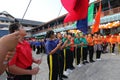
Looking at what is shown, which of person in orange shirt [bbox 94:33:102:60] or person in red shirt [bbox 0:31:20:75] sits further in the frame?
person in orange shirt [bbox 94:33:102:60]

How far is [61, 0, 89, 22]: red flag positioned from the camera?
470 cm

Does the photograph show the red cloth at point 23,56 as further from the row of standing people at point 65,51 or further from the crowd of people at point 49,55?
the row of standing people at point 65,51

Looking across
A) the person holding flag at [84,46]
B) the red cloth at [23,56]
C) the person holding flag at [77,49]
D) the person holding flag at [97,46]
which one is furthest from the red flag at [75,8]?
the person holding flag at [97,46]

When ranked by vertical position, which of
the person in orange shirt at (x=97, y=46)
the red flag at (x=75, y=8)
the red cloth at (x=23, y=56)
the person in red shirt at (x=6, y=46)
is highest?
the red flag at (x=75, y=8)

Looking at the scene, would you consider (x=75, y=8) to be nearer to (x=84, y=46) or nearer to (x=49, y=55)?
(x=49, y=55)

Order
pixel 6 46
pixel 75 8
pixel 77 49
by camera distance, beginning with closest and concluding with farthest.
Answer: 1. pixel 6 46
2. pixel 75 8
3. pixel 77 49

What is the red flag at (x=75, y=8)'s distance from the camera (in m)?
4.70

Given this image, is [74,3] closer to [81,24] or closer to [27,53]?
[27,53]

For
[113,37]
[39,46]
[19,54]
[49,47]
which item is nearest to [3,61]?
[19,54]

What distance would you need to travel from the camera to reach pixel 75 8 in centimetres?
497

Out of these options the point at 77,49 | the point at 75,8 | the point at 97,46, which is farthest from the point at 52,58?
the point at 97,46

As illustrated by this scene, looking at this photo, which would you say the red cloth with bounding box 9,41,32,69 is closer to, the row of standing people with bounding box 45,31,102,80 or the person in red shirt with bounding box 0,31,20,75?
the row of standing people with bounding box 45,31,102,80

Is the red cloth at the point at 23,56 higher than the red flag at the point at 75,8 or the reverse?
the reverse

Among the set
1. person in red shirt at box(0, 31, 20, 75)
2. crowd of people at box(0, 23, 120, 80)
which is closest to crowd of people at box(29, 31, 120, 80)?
crowd of people at box(0, 23, 120, 80)
